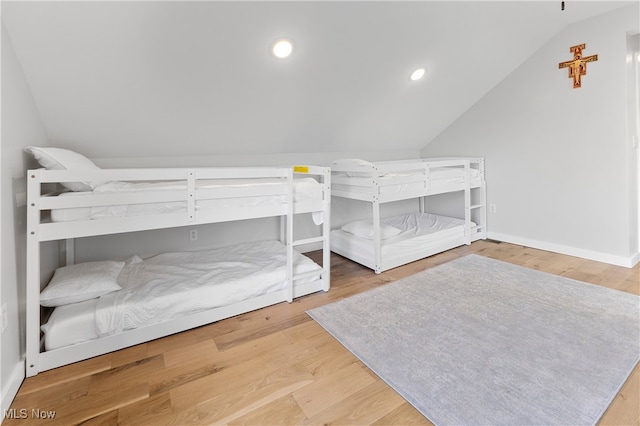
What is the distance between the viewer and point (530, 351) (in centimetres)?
172

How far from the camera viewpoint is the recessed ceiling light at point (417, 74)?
302 centimetres

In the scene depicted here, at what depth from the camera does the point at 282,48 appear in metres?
2.23

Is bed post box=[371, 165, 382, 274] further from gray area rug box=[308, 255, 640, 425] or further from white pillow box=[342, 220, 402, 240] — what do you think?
gray area rug box=[308, 255, 640, 425]

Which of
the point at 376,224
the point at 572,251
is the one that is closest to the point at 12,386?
the point at 376,224

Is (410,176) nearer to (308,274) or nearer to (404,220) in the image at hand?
(404,220)

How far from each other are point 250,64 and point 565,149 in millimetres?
3207

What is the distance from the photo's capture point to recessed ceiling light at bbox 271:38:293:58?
2.18 metres

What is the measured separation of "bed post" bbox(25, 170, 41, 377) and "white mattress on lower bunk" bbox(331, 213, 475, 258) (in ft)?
7.83

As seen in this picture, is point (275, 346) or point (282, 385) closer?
point (282, 385)

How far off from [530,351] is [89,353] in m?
2.41

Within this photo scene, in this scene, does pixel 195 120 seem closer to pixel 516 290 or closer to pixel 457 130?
pixel 516 290

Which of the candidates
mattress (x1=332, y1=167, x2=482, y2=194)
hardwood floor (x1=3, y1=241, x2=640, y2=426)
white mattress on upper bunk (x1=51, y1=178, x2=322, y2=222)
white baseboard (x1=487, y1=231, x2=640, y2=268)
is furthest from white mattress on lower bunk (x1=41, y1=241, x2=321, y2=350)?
white baseboard (x1=487, y1=231, x2=640, y2=268)

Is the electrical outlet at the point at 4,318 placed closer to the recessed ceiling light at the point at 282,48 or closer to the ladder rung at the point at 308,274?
the ladder rung at the point at 308,274


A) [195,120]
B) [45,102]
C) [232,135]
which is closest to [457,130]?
[232,135]
